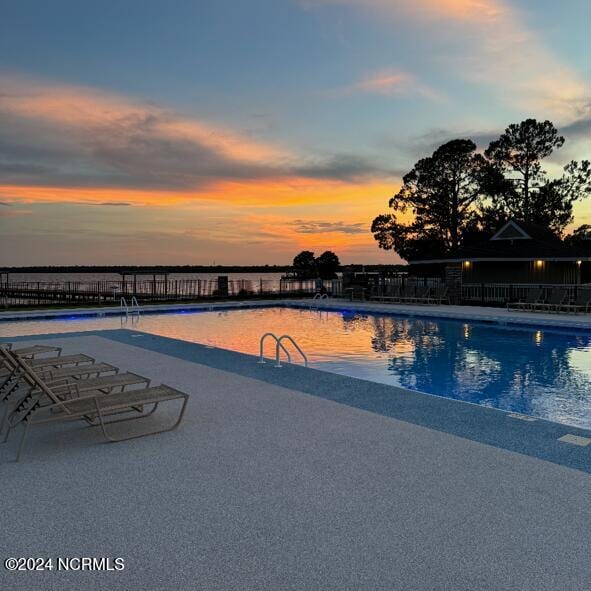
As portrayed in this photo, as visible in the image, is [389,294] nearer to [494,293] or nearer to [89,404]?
[494,293]

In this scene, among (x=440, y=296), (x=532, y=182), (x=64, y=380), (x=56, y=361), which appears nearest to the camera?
(x=64, y=380)

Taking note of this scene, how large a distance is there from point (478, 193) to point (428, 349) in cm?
3336

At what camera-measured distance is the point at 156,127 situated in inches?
912

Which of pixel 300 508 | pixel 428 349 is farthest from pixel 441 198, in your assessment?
pixel 300 508

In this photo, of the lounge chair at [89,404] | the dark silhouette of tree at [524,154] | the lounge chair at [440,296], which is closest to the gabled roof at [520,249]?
the lounge chair at [440,296]

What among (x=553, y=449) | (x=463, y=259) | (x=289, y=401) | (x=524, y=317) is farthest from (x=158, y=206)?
(x=553, y=449)

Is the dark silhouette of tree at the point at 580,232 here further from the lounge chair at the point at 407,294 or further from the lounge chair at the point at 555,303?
the lounge chair at the point at 555,303

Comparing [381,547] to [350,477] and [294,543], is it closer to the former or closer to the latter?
[294,543]

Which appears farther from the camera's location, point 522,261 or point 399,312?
point 522,261

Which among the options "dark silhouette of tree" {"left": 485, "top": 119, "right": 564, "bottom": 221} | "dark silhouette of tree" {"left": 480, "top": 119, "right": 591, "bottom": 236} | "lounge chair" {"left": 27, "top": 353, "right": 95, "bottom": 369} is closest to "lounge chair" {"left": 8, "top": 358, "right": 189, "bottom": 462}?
"lounge chair" {"left": 27, "top": 353, "right": 95, "bottom": 369}

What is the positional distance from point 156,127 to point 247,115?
4027 millimetres

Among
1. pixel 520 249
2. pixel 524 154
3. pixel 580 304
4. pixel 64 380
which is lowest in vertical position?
pixel 64 380

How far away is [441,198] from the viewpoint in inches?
1677

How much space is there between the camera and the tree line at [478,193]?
42.3 metres
